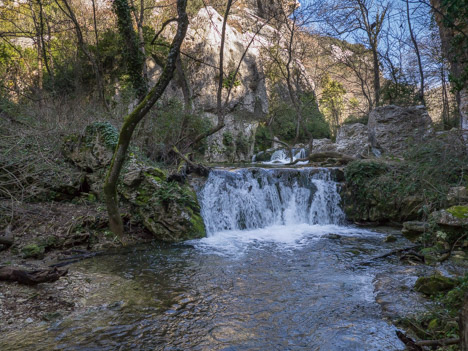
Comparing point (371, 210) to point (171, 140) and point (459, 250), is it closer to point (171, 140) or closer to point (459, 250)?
point (459, 250)

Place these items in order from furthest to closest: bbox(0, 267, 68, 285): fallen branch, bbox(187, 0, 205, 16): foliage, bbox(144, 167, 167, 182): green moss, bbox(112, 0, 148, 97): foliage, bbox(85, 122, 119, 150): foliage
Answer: bbox(187, 0, 205, 16): foliage → bbox(112, 0, 148, 97): foliage → bbox(85, 122, 119, 150): foliage → bbox(144, 167, 167, 182): green moss → bbox(0, 267, 68, 285): fallen branch

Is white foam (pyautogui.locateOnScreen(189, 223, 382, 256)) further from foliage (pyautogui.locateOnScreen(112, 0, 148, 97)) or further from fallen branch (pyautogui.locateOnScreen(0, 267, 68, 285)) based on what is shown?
foliage (pyautogui.locateOnScreen(112, 0, 148, 97))

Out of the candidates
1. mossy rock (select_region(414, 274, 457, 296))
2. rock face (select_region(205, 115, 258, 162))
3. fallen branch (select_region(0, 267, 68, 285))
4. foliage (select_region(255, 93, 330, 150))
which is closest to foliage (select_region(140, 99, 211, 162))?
fallen branch (select_region(0, 267, 68, 285))

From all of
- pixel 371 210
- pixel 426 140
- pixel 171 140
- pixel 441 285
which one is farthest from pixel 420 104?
pixel 441 285

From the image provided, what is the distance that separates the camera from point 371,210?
32.4 ft

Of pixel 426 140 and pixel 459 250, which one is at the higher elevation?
pixel 426 140

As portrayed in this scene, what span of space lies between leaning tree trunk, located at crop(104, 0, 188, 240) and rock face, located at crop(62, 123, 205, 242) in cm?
96

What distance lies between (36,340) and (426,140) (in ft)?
23.1

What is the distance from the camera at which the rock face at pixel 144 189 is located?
305 inches

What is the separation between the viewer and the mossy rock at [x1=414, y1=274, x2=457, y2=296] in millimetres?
3816

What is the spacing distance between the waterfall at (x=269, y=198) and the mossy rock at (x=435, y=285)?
19.0ft

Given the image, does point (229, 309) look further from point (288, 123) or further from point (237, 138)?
point (288, 123)

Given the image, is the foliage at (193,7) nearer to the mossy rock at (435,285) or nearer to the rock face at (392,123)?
the rock face at (392,123)

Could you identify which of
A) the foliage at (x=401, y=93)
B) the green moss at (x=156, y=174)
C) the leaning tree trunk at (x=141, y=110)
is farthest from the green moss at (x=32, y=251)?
the foliage at (x=401, y=93)
